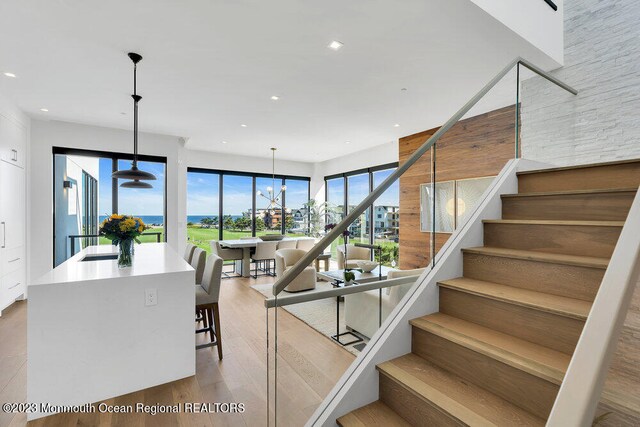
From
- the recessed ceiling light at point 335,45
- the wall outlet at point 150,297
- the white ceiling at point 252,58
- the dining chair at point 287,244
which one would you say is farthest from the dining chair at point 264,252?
the recessed ceiling light at point 335,45

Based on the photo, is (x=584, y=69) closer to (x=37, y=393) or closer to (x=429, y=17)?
(x=429, y=17)

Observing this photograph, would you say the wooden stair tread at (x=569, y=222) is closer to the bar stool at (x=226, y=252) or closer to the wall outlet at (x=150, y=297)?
the wall outlet at (x=150, y=297)

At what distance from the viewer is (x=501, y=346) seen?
1371 mm

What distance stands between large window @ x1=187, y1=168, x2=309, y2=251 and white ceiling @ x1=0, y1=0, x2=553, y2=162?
292cm

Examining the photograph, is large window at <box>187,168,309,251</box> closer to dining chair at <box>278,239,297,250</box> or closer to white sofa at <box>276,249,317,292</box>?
dining chair at <box>278,239,297,250</box>

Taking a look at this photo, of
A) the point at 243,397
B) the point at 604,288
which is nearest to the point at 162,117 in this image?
the point at 243,397

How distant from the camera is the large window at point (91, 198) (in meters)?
5.39

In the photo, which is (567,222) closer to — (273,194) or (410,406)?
(410,406)

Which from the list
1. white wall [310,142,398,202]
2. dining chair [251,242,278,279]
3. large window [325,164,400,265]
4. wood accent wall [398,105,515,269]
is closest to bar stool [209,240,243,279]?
dining chair [251,242,278,279]

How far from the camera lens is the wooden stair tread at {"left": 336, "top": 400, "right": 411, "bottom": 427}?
4.60 feet

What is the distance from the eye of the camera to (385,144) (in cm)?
702

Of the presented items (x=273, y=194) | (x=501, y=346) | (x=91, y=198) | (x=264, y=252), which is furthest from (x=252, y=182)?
(x=501, y=346)

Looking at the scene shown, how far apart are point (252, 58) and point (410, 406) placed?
3215mm

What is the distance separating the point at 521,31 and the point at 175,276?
3749 mm
